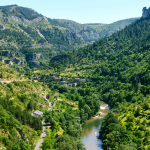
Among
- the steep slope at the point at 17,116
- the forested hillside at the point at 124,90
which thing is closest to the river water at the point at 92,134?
the forested hillside at the point at 124,90

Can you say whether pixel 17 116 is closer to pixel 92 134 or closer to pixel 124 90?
pixel 92 134

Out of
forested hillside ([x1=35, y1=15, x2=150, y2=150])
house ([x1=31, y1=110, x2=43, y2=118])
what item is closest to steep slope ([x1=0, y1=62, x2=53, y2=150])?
house ([x1=31, y1=110, x2=43, y2=118])

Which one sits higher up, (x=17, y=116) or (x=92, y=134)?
(x=17, y=116)

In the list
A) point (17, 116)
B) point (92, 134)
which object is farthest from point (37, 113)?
point (92, 134)

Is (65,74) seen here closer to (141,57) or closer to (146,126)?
(141,57)

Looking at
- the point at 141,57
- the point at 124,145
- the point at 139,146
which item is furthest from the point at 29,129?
the point at 141,57

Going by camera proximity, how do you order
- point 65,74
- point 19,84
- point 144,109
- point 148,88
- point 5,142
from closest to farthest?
point 5,142
point 144,109
point 19,84
point 148,88
point 65,74

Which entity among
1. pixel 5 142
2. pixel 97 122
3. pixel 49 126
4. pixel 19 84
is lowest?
pixel 97 122

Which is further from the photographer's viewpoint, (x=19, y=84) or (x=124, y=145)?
(x=19, y=84)

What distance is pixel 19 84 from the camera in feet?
288

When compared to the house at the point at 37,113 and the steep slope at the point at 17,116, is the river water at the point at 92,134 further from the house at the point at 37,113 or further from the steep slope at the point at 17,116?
the steep slope at the point at 17,116

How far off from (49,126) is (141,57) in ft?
387

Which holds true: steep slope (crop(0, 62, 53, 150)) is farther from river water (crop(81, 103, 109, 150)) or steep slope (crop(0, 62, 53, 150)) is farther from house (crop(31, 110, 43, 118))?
river water (crop(81, 103, 109, 150))

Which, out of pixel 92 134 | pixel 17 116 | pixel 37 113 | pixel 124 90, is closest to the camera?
pixel 17 116
